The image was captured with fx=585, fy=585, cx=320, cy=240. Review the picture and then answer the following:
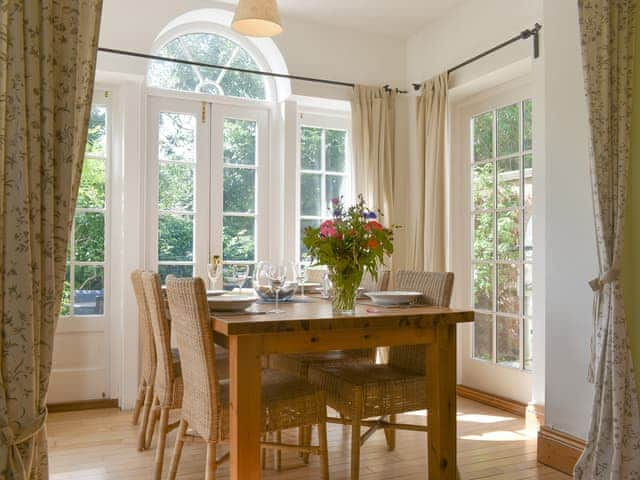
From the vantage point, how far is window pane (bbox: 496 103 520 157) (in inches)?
160

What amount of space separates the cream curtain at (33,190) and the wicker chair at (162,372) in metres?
1.22

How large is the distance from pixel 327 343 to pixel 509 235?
7.26 feet

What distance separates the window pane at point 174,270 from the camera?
435cm

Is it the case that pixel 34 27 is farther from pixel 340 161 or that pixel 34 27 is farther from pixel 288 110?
pixel 340 161

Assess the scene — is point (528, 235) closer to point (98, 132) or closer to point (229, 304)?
point (229, 304)

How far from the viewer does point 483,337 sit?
4.38 metres

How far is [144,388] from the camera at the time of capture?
351cm

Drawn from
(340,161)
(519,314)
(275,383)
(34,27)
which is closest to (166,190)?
(340,161)

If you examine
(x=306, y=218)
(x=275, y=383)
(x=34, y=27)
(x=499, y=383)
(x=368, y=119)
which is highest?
(x=368, y=119)

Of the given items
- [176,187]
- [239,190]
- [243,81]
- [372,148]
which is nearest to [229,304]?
[176,187]

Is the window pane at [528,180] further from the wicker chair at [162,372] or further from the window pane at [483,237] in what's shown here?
the wicker chair at [162,372]

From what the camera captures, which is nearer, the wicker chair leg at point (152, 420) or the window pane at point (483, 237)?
the wicker chair leg at point (152, 420)

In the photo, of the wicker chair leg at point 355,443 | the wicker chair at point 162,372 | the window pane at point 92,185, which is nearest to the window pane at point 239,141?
the window pane at point 92,185

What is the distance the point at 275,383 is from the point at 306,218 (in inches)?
95.3
